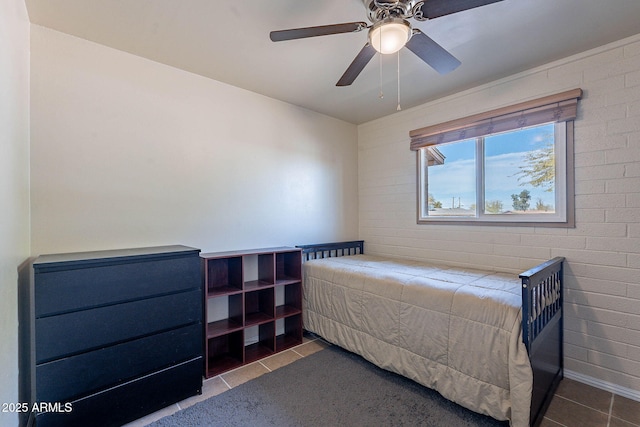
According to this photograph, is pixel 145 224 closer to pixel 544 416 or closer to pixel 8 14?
pixel 8 14

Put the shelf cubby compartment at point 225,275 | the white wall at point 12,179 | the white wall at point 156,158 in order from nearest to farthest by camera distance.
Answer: the white wall at point 12,179 → the white wall at point 156,158 → the shelf cubby compartment at point 225,275

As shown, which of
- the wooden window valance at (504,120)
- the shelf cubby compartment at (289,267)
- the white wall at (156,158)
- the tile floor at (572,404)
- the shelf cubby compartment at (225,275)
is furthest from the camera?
the shelf cubby compartment at (289,267)

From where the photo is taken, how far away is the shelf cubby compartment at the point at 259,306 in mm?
2656

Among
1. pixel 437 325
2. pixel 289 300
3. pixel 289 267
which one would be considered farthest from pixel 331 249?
pixel 437 325

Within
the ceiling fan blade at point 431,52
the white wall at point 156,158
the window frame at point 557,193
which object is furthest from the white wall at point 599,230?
the white wall at point 156,158

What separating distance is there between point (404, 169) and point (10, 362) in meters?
3.38

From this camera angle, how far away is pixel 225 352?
2605 millimetres

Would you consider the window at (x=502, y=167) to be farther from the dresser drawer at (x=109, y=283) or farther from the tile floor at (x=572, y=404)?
the dresser drawer at (x=109, y=283)

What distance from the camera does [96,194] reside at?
2.06m

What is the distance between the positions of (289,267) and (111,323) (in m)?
1.58

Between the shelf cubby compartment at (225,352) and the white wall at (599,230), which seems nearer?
the white wall at (599,230)

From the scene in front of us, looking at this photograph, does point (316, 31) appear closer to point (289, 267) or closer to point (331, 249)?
point (289, 267)

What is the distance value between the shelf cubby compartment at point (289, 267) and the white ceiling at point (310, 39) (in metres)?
1.66

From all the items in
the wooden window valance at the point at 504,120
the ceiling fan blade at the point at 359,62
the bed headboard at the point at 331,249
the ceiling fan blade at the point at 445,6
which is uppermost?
the ceiling fan blade at the point at 445,6
